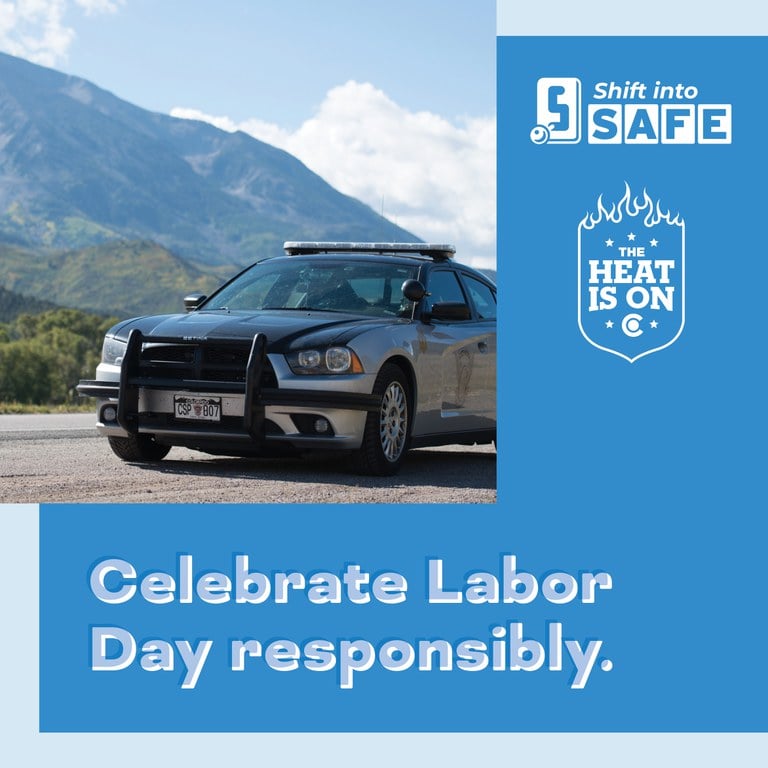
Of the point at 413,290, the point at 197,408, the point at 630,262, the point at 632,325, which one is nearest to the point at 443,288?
the point at 413,290

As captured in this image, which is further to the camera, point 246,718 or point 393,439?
point 393,439

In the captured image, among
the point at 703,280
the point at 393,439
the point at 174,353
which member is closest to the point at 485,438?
the point at 393,439

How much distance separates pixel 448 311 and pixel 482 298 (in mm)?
1397

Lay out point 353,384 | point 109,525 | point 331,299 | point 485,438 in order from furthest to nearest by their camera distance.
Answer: point 485,438 → point 331,299 → point 353,384 → point 109,525

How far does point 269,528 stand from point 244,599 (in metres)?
0.25

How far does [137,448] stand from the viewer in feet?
34.8

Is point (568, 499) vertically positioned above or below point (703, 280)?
below

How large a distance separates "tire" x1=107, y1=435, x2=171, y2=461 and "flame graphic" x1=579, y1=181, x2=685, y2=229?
5899 millimetres

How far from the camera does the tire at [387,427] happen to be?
9.90 m

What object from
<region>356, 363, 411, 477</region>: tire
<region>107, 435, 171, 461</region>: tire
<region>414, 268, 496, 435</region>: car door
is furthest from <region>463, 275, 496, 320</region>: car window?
<region>107, 435, 171, 461</region>: tire

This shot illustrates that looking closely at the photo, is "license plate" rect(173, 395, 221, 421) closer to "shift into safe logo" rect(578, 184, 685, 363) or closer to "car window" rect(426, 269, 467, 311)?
"car window" rect(426, 269, 467, 311)

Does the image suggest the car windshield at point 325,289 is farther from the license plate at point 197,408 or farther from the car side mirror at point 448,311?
the license plate at point 197,408

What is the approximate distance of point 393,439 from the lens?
10250mm

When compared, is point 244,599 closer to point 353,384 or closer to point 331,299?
point 353,384
